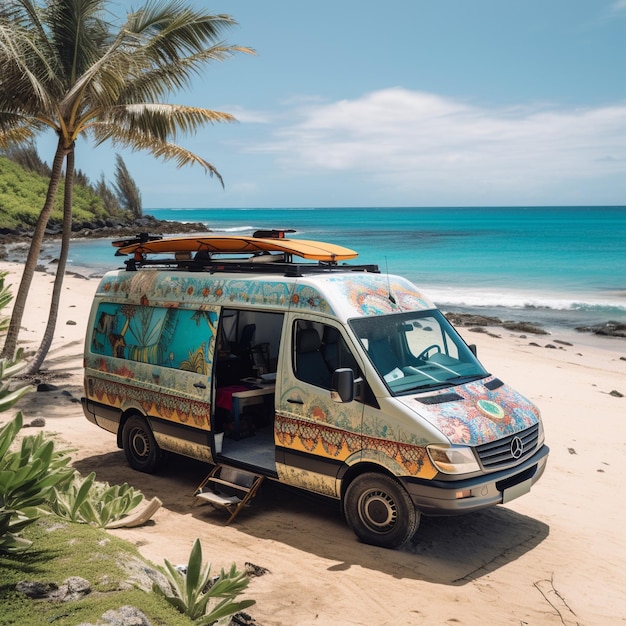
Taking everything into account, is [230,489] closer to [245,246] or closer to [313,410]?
[313,410]

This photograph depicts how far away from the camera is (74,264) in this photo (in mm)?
47344

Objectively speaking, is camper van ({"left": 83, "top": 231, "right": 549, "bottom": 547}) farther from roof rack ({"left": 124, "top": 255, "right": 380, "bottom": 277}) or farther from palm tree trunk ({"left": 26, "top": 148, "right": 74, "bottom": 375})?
palm tree trunk ({"left": 26, "top": 148, "right": 74, "bottom": 375})

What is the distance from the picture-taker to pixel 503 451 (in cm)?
658

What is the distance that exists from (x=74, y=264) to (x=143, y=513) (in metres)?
43.0

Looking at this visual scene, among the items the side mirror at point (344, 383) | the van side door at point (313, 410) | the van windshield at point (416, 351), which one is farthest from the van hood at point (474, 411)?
the van side door at point (313, 410)

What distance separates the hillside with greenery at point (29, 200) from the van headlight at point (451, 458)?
59448 millimetres

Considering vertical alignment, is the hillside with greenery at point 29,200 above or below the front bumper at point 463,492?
above

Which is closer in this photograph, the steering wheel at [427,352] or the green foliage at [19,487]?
the green foliage at [19,487]

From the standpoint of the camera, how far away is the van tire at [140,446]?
8750mm

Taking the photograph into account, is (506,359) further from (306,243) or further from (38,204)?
(38,204)

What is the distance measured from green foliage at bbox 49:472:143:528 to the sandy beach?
26cm

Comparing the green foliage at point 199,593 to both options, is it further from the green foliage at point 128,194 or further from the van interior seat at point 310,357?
the green foliage at point 128,194

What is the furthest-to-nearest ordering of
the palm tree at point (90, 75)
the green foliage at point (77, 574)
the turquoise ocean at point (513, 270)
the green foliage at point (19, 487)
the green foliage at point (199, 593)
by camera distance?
the turquoise ocean at point (513, 270) < the palm tree at point (90, 75) < the green foliage at point (199, 593) < the green foliage at point (19, 487) < the green foliage at point (77, 574)

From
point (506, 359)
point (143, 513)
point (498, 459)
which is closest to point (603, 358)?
point (506, 359)
